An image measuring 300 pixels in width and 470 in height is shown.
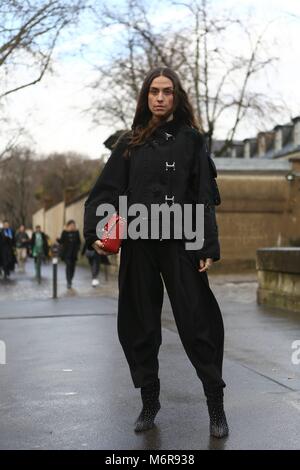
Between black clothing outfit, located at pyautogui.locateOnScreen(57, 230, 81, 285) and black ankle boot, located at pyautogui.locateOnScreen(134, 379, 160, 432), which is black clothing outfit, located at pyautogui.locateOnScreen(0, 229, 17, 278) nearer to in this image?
black clothing outfit, located at pyautogui.locateOnScreen(57, 230, 81, 285)

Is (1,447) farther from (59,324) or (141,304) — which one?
(59,324)

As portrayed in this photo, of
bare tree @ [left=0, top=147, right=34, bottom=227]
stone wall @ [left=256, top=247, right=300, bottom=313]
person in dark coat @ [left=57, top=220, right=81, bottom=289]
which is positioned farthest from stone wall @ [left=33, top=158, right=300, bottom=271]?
bare tree @ [left=0, top=147, right=34, bottom=227]

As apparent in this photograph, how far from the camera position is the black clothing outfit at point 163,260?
171 inches

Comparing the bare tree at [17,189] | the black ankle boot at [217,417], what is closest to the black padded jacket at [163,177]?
the black ankle boot at [217,417]

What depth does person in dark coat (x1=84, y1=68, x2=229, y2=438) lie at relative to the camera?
4332 mm

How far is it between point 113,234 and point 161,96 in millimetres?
840

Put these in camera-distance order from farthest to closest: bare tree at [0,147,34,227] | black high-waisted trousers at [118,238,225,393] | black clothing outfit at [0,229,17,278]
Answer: bare tree at [0,147,34,227], black clothing outfit at [0,229,17,278], black high-waisted trousers at [118,238,225,393]

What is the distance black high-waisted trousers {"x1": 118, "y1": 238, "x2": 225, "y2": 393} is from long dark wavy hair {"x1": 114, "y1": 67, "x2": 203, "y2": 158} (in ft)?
2.00

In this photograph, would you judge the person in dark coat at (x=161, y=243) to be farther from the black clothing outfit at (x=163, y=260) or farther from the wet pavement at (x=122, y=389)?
the wet pavement at (x=122, y=389)

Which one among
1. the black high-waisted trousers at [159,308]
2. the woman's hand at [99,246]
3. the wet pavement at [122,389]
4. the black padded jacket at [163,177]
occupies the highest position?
the black padded jacket at [163,177]

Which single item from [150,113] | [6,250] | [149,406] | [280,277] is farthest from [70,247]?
[149,406]

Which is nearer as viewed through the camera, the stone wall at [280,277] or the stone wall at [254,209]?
the stone wall at [280,277]

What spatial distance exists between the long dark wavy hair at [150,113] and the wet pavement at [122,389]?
62.8 inches

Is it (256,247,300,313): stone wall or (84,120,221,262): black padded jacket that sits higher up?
(84,120,221,262): black padded jacket
